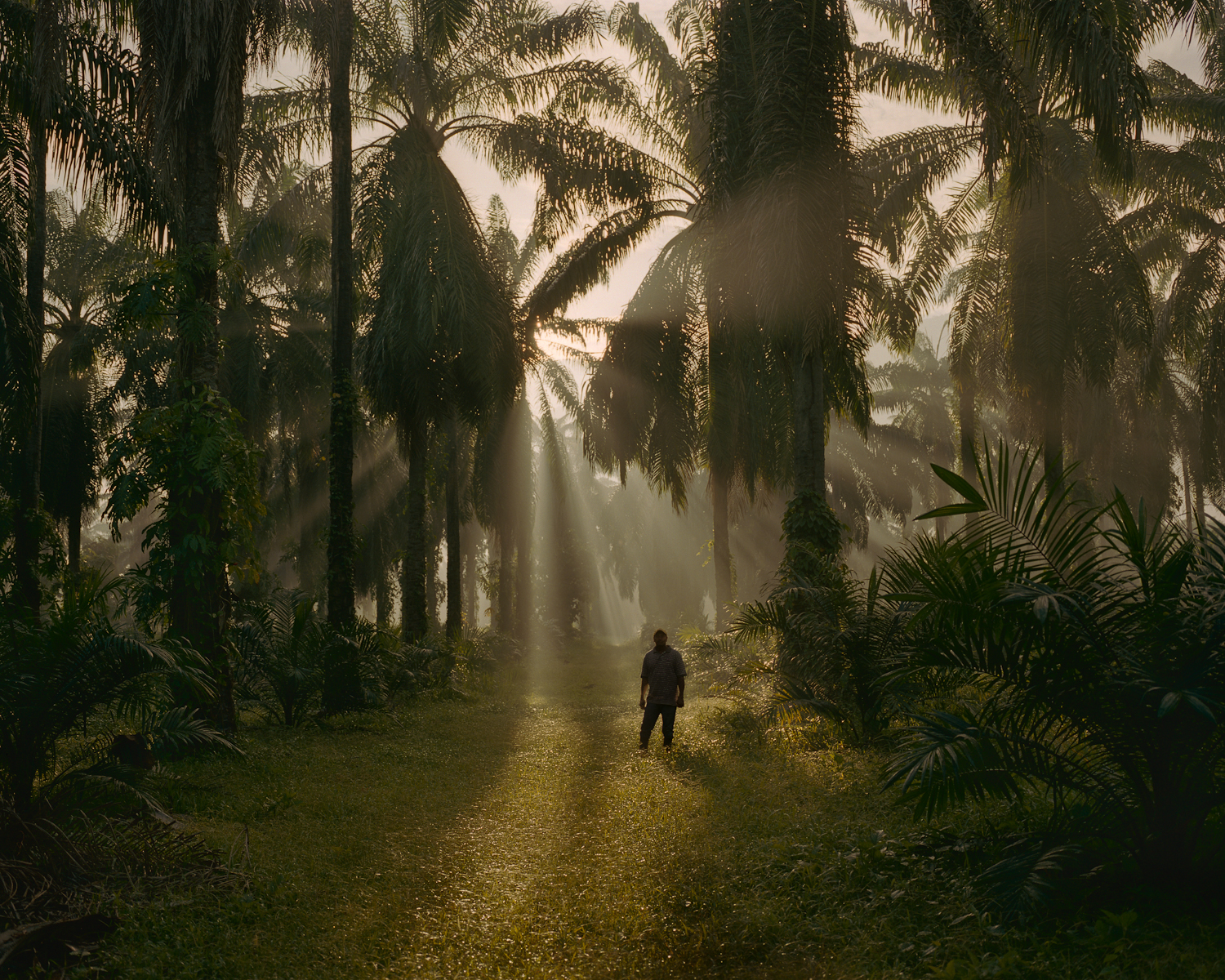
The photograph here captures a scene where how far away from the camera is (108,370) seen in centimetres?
2598

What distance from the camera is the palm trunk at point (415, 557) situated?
17.8 m

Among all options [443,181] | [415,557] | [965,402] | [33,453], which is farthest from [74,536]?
[965,402]

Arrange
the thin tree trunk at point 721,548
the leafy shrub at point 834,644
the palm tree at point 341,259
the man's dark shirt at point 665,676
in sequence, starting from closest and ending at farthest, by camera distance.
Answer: the leafy shrub at point 834,644, the man's dark shirt at point 665,676, the palm tree at point 341,259, the thin tree trunk at point 721,548

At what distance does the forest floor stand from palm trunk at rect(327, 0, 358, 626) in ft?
15.3

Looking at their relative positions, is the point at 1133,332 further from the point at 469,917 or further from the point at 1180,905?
the point at 469,917

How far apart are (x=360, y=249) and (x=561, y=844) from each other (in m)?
14.5

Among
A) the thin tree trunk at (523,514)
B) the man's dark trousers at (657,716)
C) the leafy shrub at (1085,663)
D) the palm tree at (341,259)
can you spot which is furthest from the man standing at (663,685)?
the thin tree trunk at (523,514)

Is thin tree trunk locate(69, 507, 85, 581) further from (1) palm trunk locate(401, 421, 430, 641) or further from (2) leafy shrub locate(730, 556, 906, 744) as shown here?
(2) leafy shrub locate(730, 556, 906, 744)

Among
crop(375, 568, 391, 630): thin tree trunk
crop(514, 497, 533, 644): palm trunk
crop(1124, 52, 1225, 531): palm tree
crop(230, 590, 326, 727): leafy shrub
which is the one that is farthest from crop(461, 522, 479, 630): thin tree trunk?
crop(1124, 52, 1225, 531): palm tree

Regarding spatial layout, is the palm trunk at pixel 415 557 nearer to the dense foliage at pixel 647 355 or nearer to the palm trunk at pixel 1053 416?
the dense foliage at pixel 647 355

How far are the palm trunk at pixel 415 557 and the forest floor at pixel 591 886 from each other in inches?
325

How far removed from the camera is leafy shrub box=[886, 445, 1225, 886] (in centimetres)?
429

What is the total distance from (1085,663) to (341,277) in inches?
451

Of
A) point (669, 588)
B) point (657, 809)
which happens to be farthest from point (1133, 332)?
point (669, 588)
